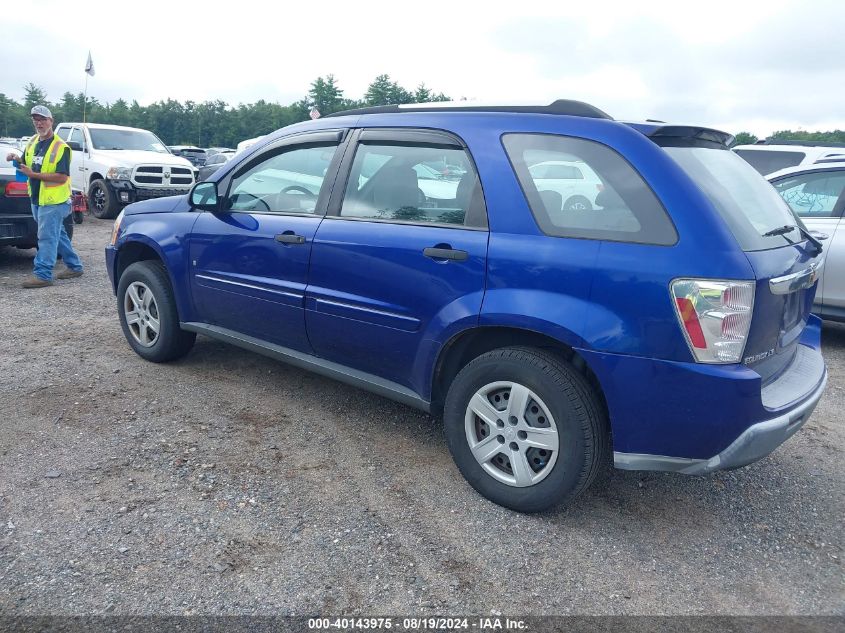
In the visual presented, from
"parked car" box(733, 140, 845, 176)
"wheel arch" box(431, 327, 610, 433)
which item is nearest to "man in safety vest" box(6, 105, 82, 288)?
"wheel arch" box(431, 327, 610, 433)

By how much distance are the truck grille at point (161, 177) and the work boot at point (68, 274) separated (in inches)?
220

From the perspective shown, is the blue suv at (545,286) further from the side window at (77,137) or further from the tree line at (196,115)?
the tree line at (196,115)

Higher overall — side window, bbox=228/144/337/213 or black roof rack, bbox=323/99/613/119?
black roof rack, bbox=323/99/613/119

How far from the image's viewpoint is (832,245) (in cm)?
607

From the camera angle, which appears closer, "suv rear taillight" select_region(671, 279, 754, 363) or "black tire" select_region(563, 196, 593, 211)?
"suv rear taillight" select_region(671, 279, 754, 363)

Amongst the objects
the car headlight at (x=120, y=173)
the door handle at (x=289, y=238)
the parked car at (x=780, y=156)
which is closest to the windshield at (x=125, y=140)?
the car headlight at (x=120, y=173)

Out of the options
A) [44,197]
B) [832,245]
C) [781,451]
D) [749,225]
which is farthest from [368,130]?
[44,197]

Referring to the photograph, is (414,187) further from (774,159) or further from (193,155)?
(193,155)

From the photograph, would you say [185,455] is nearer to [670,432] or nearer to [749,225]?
[670,432]

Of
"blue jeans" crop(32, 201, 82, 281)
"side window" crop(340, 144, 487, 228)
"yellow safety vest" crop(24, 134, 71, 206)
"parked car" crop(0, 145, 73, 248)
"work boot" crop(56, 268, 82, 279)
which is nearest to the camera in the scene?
"side window" crop(340, 144, 487, 228)

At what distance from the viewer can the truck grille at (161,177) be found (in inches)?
526

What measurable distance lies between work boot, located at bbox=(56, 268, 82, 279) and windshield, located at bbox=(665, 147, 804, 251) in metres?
7.34

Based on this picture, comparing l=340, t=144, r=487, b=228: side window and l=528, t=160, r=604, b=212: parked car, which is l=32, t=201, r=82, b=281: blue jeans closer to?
l=340, t=144, r=487, b=228: side window

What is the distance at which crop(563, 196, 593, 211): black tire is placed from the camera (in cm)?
296
